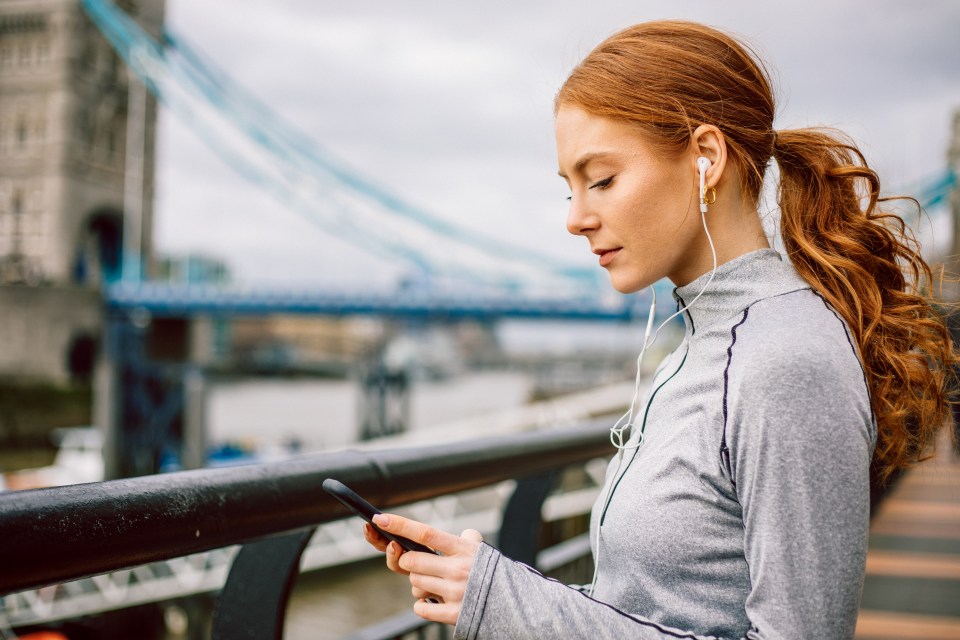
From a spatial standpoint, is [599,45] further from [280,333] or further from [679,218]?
[280,333]

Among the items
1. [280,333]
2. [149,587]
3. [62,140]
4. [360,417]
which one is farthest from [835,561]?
[280,333]

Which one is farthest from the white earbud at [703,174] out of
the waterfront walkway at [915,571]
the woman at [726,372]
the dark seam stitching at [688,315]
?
the waterfront walkway at [915,571]

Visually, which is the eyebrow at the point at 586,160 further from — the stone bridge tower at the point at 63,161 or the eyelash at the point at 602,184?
the stone bridge tower at the point at 63,161

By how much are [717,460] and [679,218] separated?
8.9 inches

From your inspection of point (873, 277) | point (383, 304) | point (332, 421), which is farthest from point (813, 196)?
point (332, 421)

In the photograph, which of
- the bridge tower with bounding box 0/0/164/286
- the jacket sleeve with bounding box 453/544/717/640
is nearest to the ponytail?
the jacket sleeve with bounding box 453/544/717/640

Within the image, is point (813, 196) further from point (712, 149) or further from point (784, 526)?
point (784, 526)

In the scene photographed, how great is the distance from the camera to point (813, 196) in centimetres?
92

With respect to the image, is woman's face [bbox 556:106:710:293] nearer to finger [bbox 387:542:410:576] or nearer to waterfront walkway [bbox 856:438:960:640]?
finger [bbox 387:542:410:576]

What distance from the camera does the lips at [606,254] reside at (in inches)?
33.7

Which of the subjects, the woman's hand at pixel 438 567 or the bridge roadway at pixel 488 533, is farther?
the bridge roadway at pixel 488 533

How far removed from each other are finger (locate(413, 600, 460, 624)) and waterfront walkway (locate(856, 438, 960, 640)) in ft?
4.35

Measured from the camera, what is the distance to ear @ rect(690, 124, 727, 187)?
823mm

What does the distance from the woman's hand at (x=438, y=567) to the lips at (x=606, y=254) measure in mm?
296
